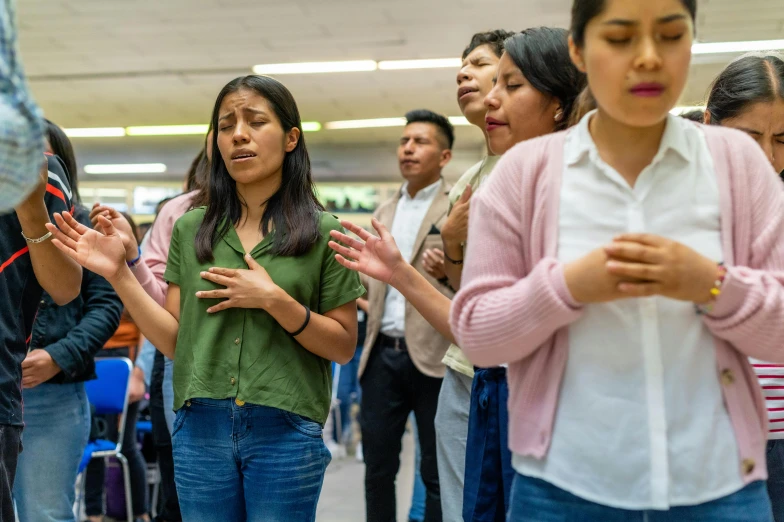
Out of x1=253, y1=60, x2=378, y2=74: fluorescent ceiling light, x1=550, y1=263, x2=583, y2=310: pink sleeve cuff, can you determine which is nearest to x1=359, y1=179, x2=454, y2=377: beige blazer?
x1=550, y1=263, x2=583, y2=310: pink sleeve cuff

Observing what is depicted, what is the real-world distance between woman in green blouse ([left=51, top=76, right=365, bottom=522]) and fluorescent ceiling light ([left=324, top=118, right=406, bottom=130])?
31.3 feet

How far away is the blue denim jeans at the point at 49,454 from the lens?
2.34 m

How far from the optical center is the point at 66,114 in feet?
37.9

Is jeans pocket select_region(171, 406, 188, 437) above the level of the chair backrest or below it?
above

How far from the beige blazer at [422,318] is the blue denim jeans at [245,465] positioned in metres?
1.20

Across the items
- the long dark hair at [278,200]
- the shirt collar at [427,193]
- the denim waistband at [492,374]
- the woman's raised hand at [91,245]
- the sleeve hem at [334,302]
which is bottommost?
the denim waistband at [492,374]

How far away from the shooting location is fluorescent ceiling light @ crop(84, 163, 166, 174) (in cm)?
1545

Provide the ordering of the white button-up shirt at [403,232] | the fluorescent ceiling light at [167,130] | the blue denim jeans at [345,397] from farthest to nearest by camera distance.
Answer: the fluorescent ceiling light at [167,130]
the blue denim jeans at [345,397]
the white button-up shirt at [403,232]

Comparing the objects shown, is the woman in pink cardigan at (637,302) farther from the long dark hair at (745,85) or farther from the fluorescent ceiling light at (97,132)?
the fluorescent ceiling light at (97,132)

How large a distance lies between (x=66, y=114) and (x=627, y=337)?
467 inches

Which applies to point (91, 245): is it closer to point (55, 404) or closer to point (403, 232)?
point (55, 404)

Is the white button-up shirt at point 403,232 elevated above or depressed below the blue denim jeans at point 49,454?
above

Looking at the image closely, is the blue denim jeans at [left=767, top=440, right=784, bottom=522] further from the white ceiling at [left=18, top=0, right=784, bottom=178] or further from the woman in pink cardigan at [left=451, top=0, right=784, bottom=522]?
the white ceiling at [left=18, top=0, right=784, bottom=178]

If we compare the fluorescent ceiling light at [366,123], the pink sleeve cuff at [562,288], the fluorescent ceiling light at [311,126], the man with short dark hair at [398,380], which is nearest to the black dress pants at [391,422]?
the man with short dark hair at [398,380]
